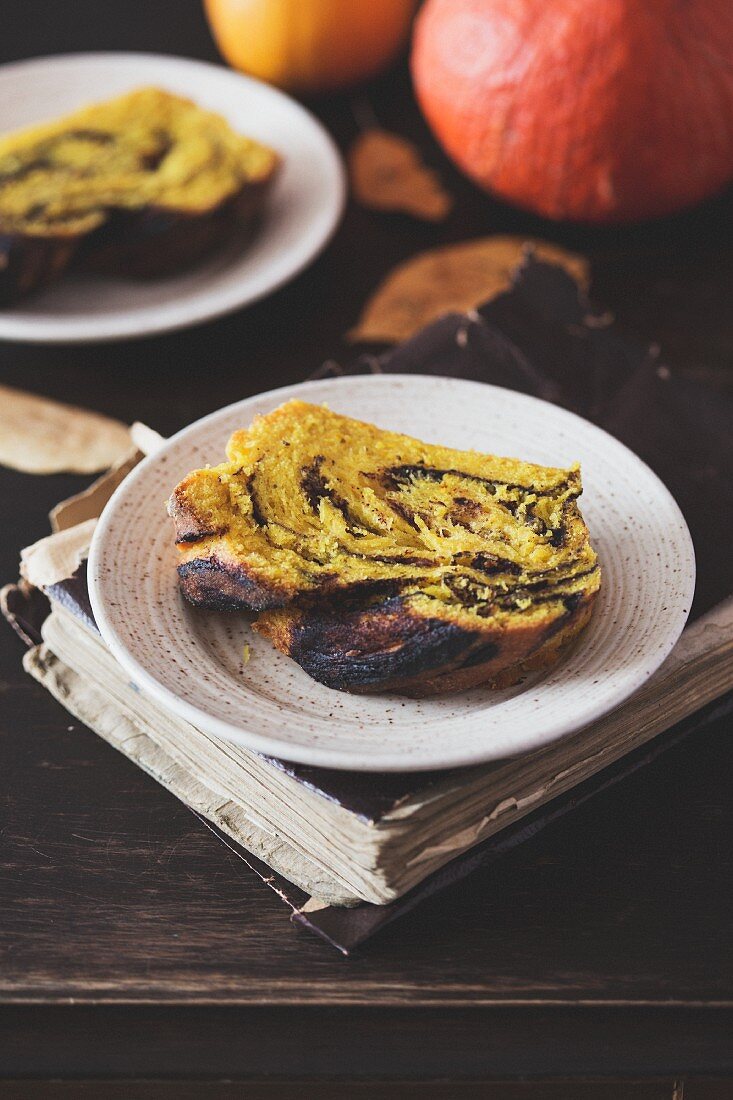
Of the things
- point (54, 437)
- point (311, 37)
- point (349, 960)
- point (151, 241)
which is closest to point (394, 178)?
point (311, 37)

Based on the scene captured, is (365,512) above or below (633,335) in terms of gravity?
above

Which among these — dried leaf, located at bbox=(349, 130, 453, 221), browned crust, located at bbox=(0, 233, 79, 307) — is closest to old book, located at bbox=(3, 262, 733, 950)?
browned crust, located at bbox=(0, 233, 79, 307)

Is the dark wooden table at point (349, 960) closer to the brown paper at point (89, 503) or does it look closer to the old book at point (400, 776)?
the old book at point (400, 776)

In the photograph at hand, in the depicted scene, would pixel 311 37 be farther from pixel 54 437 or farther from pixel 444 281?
pixel 54 437

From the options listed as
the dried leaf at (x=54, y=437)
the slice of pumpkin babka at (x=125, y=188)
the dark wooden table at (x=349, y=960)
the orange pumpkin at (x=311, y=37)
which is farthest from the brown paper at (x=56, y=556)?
the orange pumpkin at (x=311, y=37)

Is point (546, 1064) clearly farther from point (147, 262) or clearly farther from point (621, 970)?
point (147, 262)

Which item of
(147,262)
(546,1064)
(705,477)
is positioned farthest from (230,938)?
(147,262)
